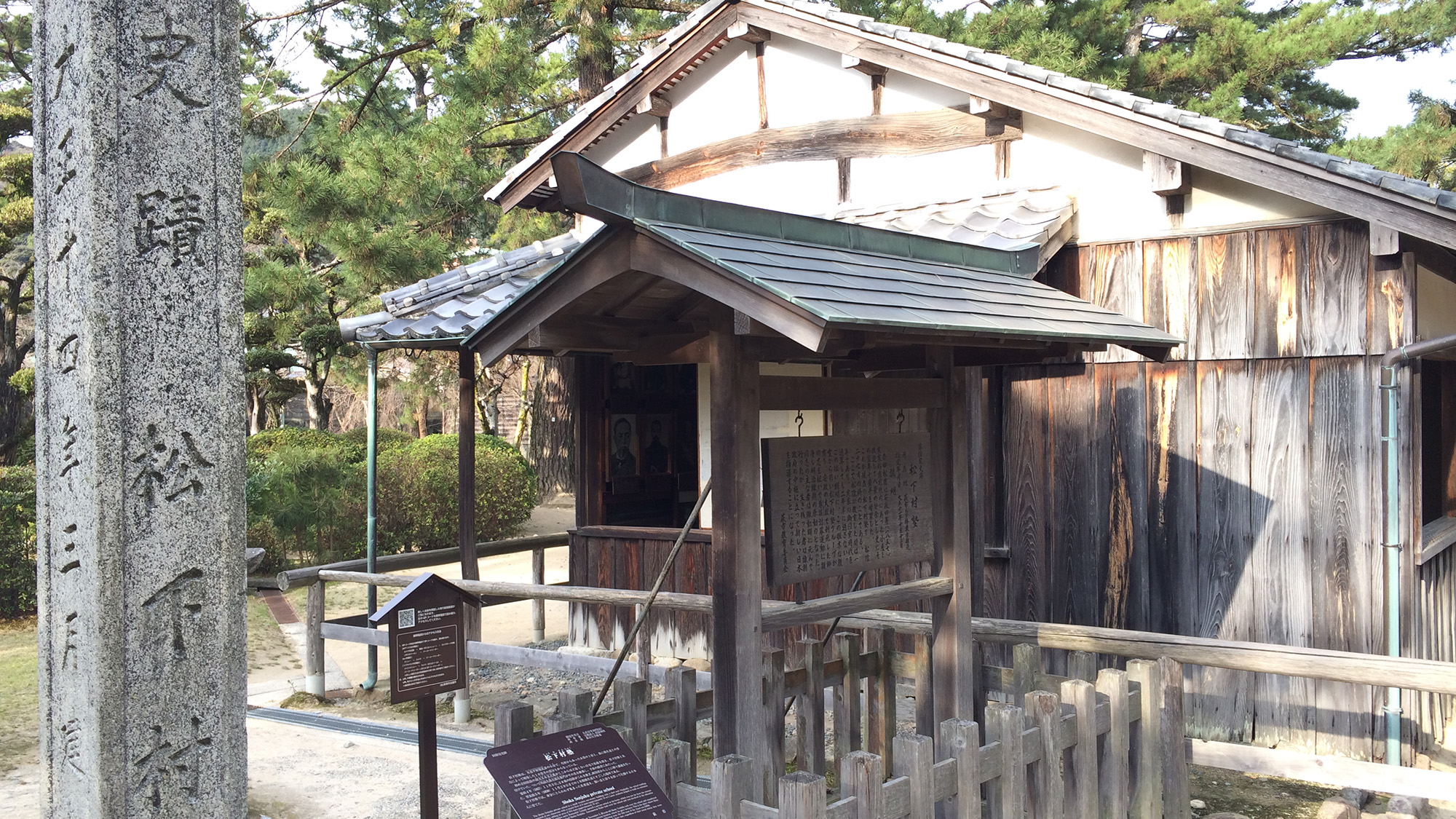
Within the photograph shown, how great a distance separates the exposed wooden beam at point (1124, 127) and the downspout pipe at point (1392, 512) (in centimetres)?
78

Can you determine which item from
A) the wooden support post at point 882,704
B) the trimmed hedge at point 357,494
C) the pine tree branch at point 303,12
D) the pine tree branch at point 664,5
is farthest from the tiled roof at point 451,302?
the pine tree branch at point 303,12

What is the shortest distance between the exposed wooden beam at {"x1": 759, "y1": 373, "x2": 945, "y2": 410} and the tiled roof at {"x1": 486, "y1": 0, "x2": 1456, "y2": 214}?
9.33 ft

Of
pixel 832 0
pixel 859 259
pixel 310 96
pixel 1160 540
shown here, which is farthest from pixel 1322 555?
pixel 310 96

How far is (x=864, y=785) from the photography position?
132 inches

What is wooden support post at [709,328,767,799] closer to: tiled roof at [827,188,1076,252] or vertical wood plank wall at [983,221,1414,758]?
tiled roof at [827,188,1076,252]

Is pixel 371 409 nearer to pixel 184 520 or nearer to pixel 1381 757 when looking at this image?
pixel 184 520

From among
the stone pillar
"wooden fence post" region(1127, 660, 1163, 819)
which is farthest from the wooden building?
the stone pillar

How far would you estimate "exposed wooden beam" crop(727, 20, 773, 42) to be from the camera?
9.07 meters

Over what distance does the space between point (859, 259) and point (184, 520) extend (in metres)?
2.51

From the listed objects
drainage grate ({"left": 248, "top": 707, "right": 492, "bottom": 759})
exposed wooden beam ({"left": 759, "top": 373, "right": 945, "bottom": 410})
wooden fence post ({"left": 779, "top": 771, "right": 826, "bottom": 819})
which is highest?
exposed wooden beam ({"left": 759, "top": 373, "right": 945, "bottom": 410})

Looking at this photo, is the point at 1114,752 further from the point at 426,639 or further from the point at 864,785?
the point at 426,639

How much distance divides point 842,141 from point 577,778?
21.6 feet

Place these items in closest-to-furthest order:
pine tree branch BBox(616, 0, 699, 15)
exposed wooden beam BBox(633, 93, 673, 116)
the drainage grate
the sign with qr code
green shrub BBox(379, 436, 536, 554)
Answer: the sign with qr code → the drainage grate → exposed wooden beam BBox(633, 93, 673, 116) → pine tree branch BBox(616, 0, 699, 15) → green shrub BBox(379, 436, 536, 554)

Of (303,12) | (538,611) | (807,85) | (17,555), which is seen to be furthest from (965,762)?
(303,12)
